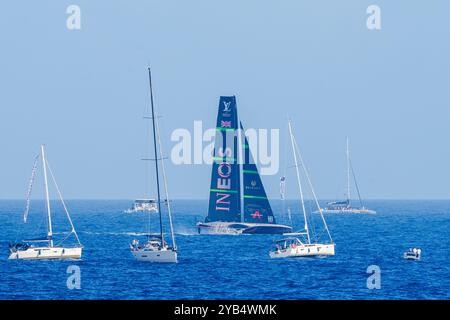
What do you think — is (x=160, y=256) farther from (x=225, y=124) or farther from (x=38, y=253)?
(x=225, y=124)

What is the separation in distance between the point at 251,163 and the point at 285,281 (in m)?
46.1

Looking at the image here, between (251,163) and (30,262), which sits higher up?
(251,163)

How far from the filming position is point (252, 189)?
346 feet

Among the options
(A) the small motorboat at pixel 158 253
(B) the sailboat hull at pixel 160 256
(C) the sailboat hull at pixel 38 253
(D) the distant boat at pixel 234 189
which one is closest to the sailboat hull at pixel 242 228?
(D) the distant boat at pixel 234 189

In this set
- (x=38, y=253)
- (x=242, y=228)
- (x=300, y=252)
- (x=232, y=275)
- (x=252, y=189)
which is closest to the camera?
(x=232, y=275)

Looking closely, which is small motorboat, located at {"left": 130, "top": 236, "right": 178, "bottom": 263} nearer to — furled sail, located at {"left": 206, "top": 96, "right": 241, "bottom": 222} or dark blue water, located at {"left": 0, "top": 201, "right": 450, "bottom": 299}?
dark blue water, located at {"left": 0, "top": 201, "right": 450, "bottom": 299}

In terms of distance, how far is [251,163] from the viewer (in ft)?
346

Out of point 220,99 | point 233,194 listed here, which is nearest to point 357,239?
point 233,194

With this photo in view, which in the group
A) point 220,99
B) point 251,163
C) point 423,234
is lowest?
point 423,234

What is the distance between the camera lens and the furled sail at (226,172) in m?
106

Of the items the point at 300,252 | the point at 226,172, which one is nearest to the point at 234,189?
the point at 226,172

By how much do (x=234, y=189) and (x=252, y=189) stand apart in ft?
8.68
